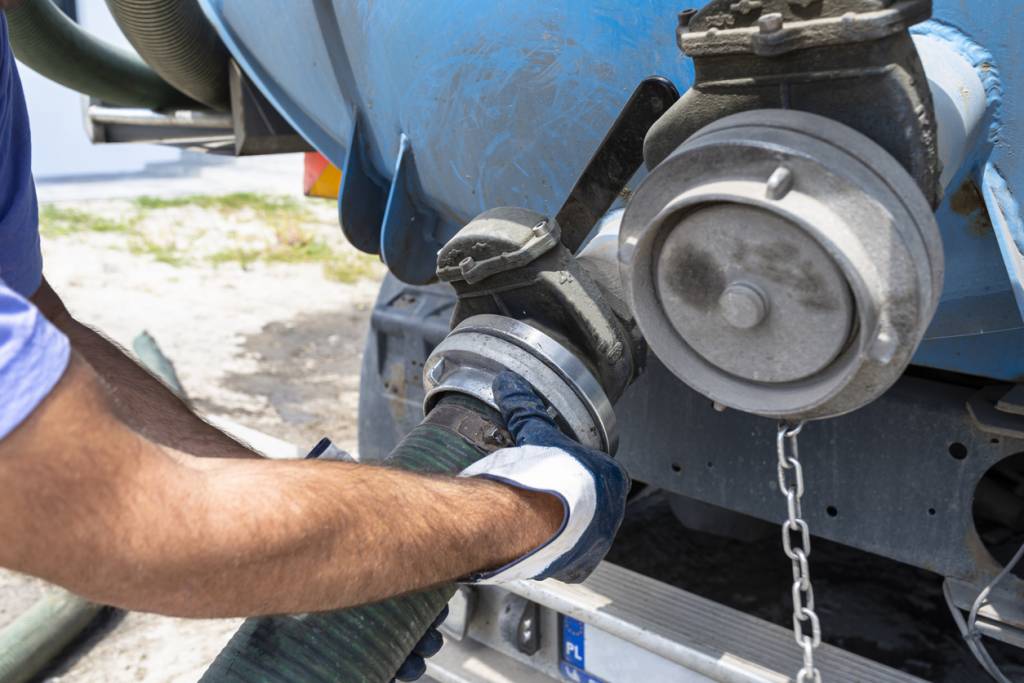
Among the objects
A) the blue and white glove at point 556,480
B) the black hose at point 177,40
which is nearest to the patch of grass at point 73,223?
the black hose at point 177,40

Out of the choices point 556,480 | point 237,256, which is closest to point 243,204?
point 237,256

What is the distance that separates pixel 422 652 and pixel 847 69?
0.92m

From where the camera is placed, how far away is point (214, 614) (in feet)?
3.14

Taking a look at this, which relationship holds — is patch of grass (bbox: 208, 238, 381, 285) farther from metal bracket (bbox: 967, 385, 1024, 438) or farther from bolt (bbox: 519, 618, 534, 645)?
metal bracket (bbox: 967, 385, 1024, 438)

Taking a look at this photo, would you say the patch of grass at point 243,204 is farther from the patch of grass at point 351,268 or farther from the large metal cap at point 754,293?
the large metal cap at point 754,293

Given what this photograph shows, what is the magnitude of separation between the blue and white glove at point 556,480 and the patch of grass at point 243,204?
19.9 feet

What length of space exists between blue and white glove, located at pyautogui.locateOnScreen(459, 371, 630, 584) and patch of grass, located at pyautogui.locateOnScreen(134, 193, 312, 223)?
607 cm

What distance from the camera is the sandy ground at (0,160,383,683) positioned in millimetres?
2471

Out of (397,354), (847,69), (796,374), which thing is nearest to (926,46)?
(847,69)

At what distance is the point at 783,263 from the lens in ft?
3.31

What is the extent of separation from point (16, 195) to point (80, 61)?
0.94 metres

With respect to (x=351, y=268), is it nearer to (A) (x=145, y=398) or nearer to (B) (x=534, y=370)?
(A) (x=145, y=398)

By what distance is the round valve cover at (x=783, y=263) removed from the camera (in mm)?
954

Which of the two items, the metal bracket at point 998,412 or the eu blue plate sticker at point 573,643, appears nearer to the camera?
the metal bracket at point 998,412
